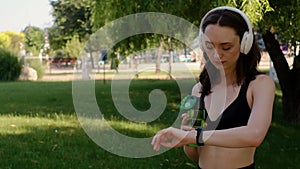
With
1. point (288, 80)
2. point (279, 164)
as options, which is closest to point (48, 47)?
point (288, 80)

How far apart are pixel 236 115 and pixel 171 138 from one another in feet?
1.19

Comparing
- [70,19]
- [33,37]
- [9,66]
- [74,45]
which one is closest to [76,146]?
[9,66]

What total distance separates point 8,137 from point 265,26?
3541 mm

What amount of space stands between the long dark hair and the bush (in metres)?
23.8

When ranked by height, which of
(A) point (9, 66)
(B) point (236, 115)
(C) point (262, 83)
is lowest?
(A) point (9, 66)

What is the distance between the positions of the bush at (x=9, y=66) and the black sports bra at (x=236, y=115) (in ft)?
78.5

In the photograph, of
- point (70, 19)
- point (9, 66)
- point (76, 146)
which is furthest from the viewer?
point (70, 19)

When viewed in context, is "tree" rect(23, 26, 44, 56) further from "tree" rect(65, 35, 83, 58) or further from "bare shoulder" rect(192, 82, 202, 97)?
"bare shoulder" rect(192, 82, 202, 97)

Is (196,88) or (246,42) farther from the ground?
(246,42)

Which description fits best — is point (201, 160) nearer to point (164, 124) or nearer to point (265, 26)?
point (265, 26)

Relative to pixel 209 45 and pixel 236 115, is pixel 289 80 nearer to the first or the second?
pixel 236 115

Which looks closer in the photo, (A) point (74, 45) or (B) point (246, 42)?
(B) point (246, 42)

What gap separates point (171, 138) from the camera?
132 centimetres

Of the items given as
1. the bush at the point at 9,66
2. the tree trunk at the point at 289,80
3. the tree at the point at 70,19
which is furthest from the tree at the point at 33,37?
the tree trunk at the point at 289,80
